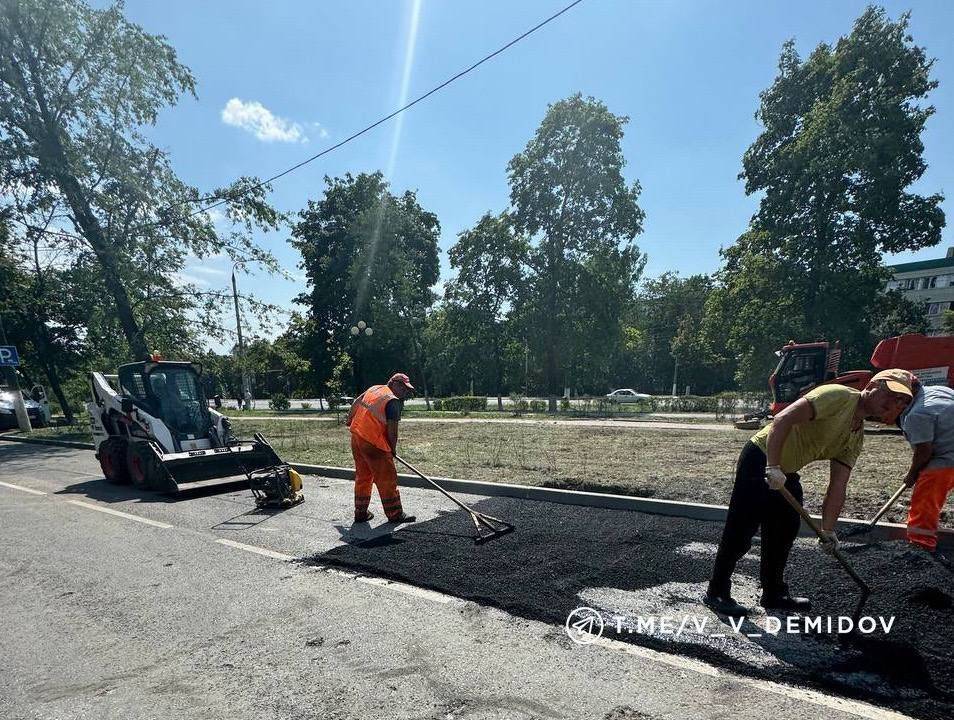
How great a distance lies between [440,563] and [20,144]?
2123cm

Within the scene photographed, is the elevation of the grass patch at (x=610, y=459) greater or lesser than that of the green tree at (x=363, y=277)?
lesser

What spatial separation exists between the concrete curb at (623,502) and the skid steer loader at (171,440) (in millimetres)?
2049

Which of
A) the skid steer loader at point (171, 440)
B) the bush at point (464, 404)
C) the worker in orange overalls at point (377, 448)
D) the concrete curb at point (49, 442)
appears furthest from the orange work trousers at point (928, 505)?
the bush at point (464, 404)

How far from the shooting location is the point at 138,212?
17938 mm

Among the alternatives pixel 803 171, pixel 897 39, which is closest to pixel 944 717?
pixel 803 171

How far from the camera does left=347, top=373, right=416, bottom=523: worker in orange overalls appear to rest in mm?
5508

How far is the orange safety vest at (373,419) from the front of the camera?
18.0ft

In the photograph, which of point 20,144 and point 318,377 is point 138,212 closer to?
point 20,144

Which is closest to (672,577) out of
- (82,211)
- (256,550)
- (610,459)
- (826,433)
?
(826,433)

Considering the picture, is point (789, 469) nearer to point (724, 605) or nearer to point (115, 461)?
point (724, 605)

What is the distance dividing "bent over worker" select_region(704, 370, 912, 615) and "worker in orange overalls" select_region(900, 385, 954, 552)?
0.71 metres

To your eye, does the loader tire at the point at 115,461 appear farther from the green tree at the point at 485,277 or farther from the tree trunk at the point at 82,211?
the green tree at the point at 485,277

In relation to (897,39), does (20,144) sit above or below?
below

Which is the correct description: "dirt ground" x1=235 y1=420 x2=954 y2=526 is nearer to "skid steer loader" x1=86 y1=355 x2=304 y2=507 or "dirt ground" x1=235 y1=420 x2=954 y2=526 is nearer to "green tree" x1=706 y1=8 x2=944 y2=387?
"skid steer loader" x1=86 y1=355 x2=304 y2=507
